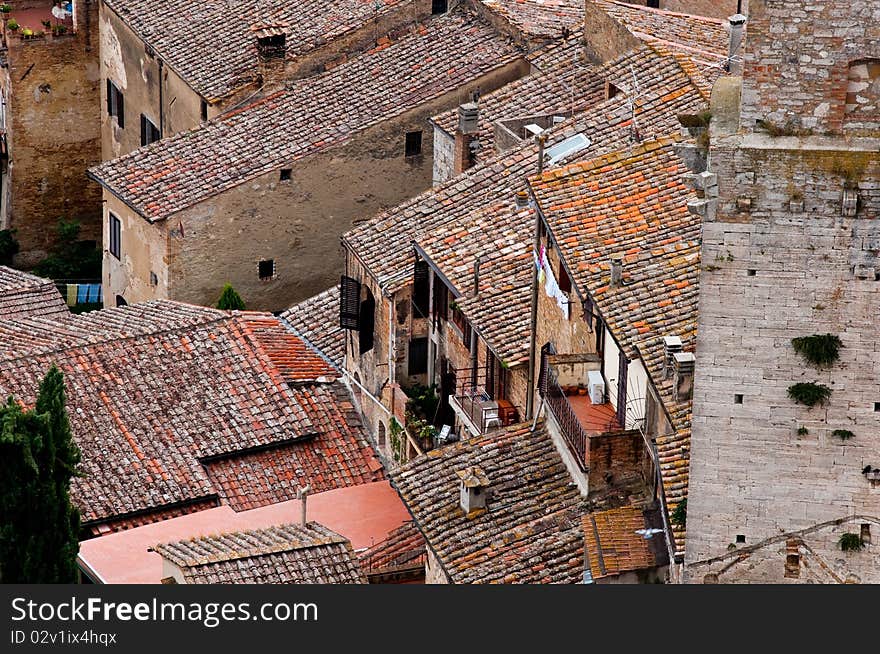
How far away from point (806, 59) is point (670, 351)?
5.73m

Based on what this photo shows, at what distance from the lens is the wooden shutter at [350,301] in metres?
46.0

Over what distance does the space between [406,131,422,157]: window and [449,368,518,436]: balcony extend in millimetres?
8931

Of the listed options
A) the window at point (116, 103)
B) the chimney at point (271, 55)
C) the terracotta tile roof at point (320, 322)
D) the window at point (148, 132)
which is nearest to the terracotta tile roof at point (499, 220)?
the terracotta tile roof at point (320, 322)

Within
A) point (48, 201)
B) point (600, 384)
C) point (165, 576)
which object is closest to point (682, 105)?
point (600, 384)

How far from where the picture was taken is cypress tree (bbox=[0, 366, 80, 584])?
38.8 meters

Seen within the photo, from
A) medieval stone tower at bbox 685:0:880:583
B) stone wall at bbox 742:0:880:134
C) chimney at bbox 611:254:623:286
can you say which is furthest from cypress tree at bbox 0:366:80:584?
stone wall at bbox 742:0:880:134

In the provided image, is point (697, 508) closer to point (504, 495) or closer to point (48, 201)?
point (504, 495)

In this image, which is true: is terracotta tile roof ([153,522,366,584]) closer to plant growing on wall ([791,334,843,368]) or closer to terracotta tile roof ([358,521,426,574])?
terracotta tile roof ([358,521,426,574])

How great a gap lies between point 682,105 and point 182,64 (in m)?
14.2

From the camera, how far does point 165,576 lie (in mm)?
39469

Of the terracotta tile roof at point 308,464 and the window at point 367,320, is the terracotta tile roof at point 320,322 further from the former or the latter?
the terracotta tile roof at point 308,464

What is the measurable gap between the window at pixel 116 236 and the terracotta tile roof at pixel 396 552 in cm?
1371

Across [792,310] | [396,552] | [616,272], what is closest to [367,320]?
[396,552]

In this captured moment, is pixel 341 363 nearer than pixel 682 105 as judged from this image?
No
